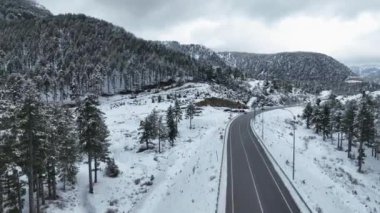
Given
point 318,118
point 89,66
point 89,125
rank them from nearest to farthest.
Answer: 1. point 89,125
2. point 318,118
3. point 89,66

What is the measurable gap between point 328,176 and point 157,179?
80.5 ft

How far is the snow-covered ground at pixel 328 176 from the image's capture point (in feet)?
115

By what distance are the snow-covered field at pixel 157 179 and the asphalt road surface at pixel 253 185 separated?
Result: 1.99m

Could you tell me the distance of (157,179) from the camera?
4859 cm

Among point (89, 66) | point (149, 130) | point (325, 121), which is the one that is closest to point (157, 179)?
point (149, 130)

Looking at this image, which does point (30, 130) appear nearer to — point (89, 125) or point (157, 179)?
point (89, 125)

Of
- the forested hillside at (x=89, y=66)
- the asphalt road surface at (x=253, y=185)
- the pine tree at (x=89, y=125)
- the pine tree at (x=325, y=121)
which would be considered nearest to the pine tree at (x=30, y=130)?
the pine tree at (x=89, y=125)

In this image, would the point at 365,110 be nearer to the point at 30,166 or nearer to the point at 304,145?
the point at 304,145

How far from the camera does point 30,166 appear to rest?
28.1m

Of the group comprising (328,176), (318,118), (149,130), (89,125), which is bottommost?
(328,176)

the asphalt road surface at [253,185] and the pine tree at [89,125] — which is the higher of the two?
the pine tree at [89,125]

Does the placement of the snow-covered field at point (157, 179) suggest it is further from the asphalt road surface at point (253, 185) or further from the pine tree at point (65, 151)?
the pine tree at point (65, 151)

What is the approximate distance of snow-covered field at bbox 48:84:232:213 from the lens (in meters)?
36.2

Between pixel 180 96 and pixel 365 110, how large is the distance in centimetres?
7322
